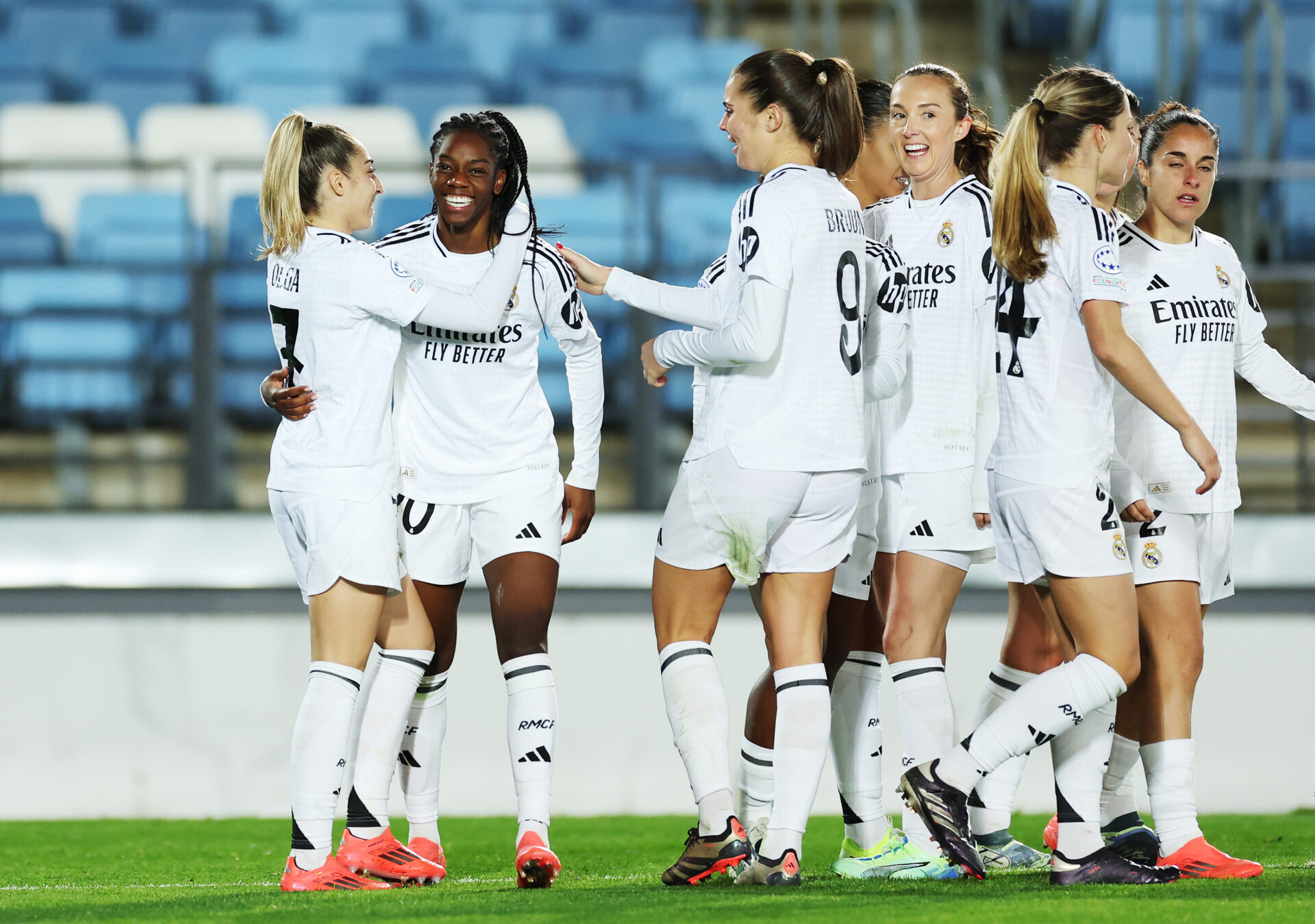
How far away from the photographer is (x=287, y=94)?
8.68 metres

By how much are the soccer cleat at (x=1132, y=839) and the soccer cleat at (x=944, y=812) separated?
0.63 m

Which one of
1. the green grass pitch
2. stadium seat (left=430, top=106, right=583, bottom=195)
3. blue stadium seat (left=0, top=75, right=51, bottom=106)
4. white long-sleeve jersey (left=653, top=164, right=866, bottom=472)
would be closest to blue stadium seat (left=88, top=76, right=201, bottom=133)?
blue stadium seat (left=0, top=75, right=51, bottom=106)

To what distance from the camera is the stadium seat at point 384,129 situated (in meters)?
7.93

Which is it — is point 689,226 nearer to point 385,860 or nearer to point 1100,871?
point 385,860

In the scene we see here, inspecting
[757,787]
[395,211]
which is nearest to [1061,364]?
[757,787]

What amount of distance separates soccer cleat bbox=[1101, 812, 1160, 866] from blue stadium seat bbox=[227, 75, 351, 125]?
6158 millimetres

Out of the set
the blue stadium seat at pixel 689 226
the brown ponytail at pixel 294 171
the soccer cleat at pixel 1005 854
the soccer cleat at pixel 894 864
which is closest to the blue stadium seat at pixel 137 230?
the blue stadium seat at pixel 689 226

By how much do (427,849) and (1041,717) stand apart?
58.9 inches

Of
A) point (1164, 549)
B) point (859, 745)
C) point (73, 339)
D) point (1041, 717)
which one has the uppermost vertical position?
point (73, 339)

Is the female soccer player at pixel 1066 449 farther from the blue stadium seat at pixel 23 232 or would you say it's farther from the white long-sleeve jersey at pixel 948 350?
the blue stadium seat at pixel 23 232

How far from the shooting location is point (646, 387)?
5867 mm

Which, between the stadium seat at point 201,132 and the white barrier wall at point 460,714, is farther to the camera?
the stadium seat at point 201,132

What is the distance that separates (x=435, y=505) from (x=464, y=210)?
68cm

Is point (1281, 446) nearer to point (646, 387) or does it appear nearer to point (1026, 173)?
point (646, 387)
